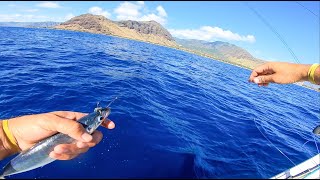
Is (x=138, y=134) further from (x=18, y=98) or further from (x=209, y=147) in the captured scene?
(x=18, y=98)

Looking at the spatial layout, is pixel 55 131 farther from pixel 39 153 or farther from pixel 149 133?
pixel 149 133

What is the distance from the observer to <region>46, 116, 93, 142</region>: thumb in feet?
12.0

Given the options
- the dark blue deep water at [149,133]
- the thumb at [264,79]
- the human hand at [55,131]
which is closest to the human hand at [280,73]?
the thumb at [264,79]

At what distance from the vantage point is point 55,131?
164 inches

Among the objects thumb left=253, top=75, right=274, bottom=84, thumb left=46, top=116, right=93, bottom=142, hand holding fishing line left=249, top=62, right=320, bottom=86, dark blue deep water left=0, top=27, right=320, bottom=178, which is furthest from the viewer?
dark blue deep water left=0, top=27, right=320, bottom=178

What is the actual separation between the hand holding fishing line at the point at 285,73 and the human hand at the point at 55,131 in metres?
2.68

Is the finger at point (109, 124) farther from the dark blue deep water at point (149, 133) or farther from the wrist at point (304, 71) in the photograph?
the wrist at point (304, 71)

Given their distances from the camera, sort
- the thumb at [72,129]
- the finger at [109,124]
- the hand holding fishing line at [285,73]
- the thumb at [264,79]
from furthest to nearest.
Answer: the finger at [109,124] → the thumb at [264,79] → the hand holding fishing line at [285,73] → the thumb at [72,129]

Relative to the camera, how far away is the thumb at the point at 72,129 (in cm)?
366

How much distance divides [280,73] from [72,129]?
10.5 ft

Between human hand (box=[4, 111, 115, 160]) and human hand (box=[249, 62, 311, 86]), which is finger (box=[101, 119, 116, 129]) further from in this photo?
human hand (box=[249, 62, 311, 86])

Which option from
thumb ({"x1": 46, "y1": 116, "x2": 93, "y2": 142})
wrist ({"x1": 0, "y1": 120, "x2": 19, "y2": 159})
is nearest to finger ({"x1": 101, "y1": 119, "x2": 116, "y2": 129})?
thumb ({"x1": 46, "y1": 116, "x2": 93, "y2": 142})

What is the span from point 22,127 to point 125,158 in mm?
2138

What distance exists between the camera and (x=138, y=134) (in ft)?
23.1
